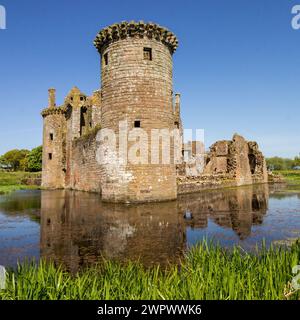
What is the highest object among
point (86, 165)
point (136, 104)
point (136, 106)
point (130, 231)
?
point (136, 104)

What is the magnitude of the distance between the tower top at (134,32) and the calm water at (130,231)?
8524mm

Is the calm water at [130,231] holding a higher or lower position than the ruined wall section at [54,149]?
lower

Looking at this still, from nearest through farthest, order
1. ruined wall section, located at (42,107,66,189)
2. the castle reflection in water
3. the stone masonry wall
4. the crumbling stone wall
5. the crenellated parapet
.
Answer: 1. the castle reflection in water
2. the stone masonry wall
3. the crumbling stone wall
4. the crenellated parapet
5. ruined wall section, located at (42,107,66,189)

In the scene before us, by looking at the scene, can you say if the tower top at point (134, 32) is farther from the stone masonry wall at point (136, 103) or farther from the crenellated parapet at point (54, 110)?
the crenellated parapet at point (54, 110)

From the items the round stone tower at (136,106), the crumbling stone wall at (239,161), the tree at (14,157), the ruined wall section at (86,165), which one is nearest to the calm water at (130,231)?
the round stone tower at (136,106)

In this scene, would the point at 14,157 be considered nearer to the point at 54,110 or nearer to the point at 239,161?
the point at 54,110

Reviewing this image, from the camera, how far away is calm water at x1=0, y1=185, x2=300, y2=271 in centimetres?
676

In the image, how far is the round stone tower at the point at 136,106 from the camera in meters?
15.2

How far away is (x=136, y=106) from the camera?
15.3 metres

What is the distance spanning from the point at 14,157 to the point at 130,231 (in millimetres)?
92265

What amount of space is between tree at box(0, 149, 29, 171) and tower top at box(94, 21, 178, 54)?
82.9m

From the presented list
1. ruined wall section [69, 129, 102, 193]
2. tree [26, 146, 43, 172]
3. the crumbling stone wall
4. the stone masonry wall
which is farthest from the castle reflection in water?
tree [26, 146, 43, 172]

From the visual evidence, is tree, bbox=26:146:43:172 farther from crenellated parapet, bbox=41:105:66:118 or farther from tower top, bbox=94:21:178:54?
tower top, bbox=94:21:178:54

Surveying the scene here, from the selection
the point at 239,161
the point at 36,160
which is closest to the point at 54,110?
the point at 239,161
